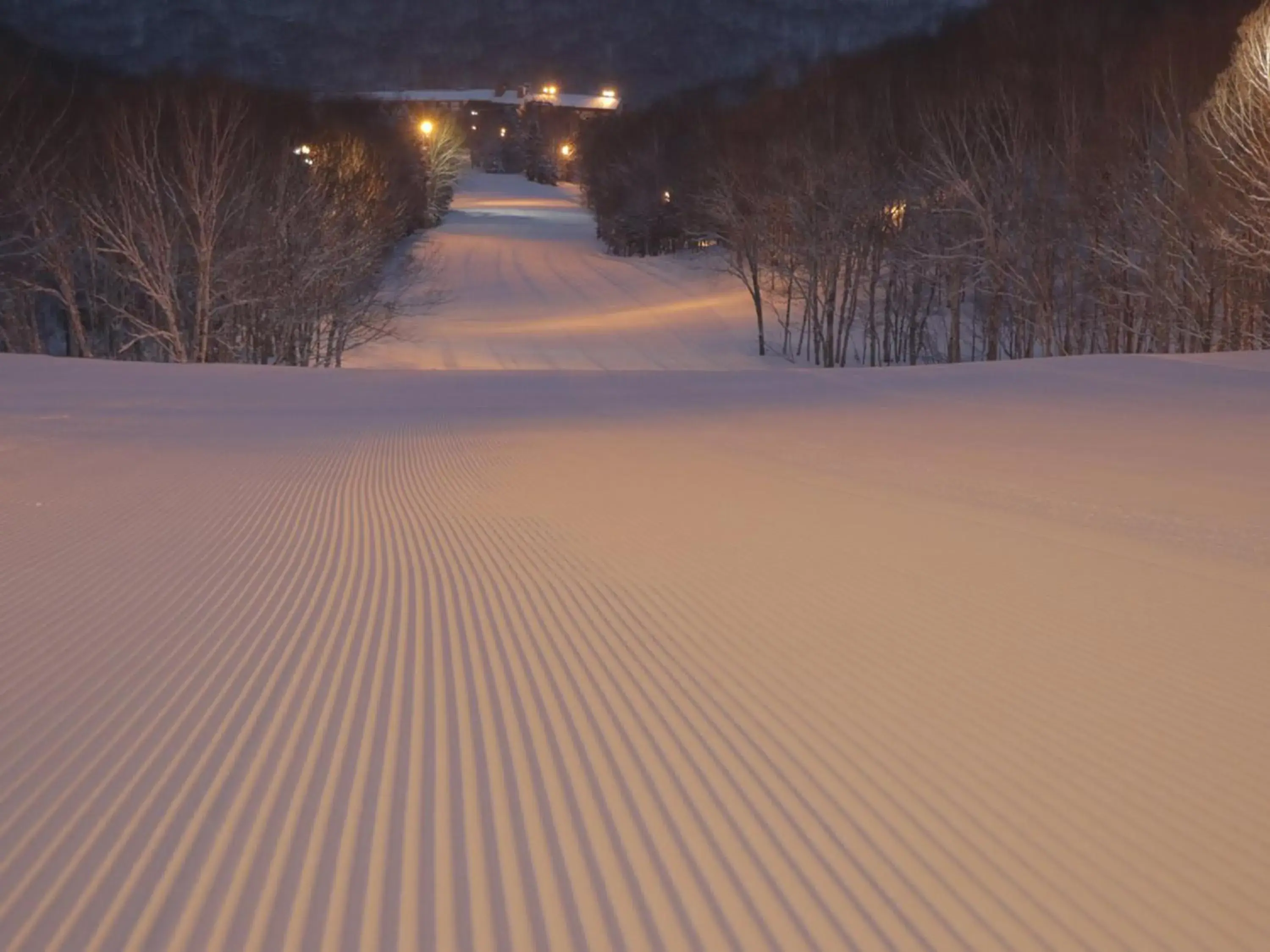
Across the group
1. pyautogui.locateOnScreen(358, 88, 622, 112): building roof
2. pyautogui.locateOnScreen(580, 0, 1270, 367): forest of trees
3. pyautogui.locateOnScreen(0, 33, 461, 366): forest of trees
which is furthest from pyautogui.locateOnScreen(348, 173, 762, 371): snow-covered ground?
pyautogui.locateOnScreen(358, 88, 622, 112): building roof

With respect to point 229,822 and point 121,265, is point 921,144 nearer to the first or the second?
point 121,265

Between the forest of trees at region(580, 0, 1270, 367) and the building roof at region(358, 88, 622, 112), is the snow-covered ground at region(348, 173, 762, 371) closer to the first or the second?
the forest of trees at region(580, 0, 1270, 367)

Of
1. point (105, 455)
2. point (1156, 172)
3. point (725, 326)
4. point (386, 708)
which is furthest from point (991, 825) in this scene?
point (725, 326)

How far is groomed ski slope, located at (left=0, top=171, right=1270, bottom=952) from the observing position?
3.18 m

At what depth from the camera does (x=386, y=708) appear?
4.67m

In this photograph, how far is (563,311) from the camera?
181 ft

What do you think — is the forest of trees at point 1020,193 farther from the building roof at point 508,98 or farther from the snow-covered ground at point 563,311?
the building roof at point 508,98

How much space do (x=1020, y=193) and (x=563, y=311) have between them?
2519 cm

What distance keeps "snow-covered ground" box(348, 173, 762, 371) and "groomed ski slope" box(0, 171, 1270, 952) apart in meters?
28.9

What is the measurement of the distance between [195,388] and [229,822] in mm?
18178

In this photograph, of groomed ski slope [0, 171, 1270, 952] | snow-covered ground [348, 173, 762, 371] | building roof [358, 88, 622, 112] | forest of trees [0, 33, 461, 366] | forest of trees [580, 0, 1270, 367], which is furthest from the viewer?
building roof [358, 88, 622, 112]

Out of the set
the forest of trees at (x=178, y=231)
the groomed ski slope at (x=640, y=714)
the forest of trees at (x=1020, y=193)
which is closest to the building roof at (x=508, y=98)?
the forest of trees at (x=1020, y=193)

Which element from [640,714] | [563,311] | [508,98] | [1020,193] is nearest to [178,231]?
[1020,193]

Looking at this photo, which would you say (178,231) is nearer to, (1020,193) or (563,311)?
(1020,193)
